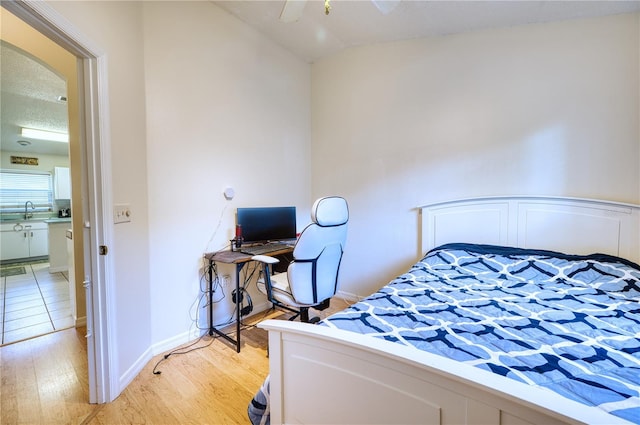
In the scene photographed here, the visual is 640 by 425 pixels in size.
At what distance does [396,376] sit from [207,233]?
2055 mm

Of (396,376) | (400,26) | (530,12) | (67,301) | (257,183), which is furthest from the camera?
(67,301)

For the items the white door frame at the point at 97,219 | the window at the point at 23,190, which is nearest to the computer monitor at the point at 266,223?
the white door frame at the point at 97,219

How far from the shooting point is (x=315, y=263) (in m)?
2.01

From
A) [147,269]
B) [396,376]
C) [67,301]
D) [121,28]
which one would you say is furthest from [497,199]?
[67,301]

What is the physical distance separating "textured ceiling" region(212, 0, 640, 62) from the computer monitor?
1.79m

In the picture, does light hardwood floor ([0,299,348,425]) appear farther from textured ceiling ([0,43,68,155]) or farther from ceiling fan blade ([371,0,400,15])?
ceiling fan blade ([371,0,400,15])

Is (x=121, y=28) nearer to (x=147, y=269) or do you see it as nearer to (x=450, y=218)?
(x=147, y=269)

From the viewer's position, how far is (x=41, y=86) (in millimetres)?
3062

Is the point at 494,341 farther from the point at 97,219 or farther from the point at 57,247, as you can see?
the point at 57,247

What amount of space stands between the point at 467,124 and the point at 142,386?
3.26 metres

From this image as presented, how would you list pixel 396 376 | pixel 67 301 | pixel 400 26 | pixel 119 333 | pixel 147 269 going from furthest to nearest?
pixel 67 301 < pixel 400 26 < pixel 147 269 < pixel 119 333 < pixel 396 376

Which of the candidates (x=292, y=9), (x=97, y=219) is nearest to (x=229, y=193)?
(x=97, y=219)

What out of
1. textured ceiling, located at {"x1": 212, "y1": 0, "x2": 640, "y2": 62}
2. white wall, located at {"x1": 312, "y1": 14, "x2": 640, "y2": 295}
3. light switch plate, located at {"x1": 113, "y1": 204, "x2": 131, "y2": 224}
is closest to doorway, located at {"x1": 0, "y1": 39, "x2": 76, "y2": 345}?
light switch plate, located at {"x1": 113, "y1": 204, "x2": 131, "y2": 224}

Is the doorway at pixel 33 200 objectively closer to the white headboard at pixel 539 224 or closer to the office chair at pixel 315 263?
the office chair at pixel 315 263
